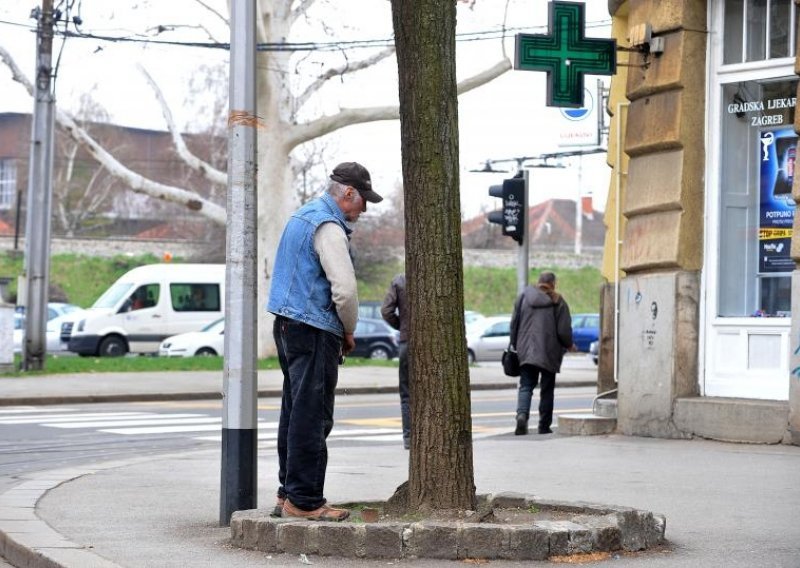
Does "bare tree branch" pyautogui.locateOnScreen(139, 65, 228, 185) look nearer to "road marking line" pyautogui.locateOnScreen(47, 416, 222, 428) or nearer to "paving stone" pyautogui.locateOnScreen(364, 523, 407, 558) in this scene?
"road marking line" pyautogui.locateOnScreen(47, 416, 222, 428)

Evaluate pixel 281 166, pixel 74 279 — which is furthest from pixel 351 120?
pixel 74 279

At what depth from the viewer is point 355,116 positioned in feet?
104

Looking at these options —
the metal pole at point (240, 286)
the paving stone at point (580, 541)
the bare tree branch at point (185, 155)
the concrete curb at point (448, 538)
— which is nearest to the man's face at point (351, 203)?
the metal pole at point (240, 286)

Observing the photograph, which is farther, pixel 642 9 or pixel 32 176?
pixel 32 176

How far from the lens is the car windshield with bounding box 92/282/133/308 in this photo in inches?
1420

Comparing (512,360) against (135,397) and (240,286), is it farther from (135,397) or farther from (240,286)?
(135,397)

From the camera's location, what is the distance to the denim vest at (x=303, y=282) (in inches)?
277

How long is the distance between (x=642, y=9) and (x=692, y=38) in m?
0.71

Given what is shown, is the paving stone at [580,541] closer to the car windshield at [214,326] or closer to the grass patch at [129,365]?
the grass patch at [129,365]

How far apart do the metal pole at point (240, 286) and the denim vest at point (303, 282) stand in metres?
0.72

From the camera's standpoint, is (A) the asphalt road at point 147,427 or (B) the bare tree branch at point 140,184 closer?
(A) the asphalt road at point 147,427

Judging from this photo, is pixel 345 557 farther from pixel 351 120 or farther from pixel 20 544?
pixel 351 120

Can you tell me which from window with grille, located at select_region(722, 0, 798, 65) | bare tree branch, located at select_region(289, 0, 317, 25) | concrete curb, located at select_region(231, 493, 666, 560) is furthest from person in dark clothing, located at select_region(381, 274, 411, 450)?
bare tree branch, located at select_region(289, 0, 317, 25)

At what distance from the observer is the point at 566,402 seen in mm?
23109
